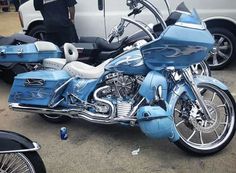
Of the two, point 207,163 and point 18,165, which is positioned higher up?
point 18,165

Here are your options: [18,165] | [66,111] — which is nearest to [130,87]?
[66,111]

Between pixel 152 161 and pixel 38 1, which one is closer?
pixel 152 161

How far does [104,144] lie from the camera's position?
407 centimetres

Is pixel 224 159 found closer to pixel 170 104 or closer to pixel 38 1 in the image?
pixel 170 104

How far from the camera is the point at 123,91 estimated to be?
391cm

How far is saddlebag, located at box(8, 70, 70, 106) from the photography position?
4.08 metres

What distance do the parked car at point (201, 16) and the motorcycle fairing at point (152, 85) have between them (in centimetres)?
241

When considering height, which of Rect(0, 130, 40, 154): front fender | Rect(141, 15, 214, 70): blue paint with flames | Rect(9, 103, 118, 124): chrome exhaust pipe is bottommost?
Rect(9, 103, 118, 124): chrome exhaust pipe

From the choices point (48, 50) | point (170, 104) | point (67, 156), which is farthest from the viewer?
point (48, 50)

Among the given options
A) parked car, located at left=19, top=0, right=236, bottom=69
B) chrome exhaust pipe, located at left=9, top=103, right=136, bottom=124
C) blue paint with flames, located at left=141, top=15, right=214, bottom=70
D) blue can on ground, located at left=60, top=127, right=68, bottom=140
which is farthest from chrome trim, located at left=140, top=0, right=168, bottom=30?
parked car, located at left=19, top=0, right=236, bottom=69

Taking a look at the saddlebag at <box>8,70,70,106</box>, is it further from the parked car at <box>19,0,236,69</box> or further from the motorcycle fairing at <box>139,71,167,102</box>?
the parked car at <box>19,0,236,69</box>

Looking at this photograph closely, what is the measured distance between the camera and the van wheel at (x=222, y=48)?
5.97m

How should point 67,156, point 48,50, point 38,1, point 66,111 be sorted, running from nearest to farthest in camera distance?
1. point 67,156
2. point 66,111
3. point 48,50
4. point 38,1

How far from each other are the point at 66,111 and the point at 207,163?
160 centimetres
